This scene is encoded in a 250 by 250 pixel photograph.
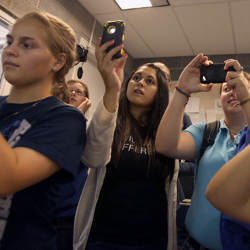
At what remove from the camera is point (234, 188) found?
483 mm

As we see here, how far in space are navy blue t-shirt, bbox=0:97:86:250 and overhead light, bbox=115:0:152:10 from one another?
208 cm

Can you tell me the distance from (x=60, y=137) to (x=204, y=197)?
0.57 m

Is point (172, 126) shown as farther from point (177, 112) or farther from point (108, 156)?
point (108, 156)

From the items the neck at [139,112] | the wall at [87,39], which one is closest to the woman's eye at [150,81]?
the neck at [139,112]

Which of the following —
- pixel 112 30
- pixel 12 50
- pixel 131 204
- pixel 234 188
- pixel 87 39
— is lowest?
pixel 131 204

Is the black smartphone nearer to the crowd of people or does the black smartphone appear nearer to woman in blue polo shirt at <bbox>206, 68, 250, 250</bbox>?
the crowd of people

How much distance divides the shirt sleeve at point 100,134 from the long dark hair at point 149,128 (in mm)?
312

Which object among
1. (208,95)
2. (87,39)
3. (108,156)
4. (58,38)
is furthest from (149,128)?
(208,95)

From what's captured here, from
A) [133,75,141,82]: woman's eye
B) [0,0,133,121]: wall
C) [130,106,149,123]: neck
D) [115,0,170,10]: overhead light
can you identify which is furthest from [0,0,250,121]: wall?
[130,106,149,123]: neck

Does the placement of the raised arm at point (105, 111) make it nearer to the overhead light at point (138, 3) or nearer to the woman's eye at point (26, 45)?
the woman's eye at point (26, 45)

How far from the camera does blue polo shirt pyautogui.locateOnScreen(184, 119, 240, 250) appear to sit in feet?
2.78

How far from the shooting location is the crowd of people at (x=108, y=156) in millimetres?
543

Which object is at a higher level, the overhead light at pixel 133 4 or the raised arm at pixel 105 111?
the overhead light at pixel 133 4

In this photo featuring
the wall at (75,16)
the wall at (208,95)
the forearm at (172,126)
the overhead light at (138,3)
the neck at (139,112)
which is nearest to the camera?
the forearm at (172,126)
